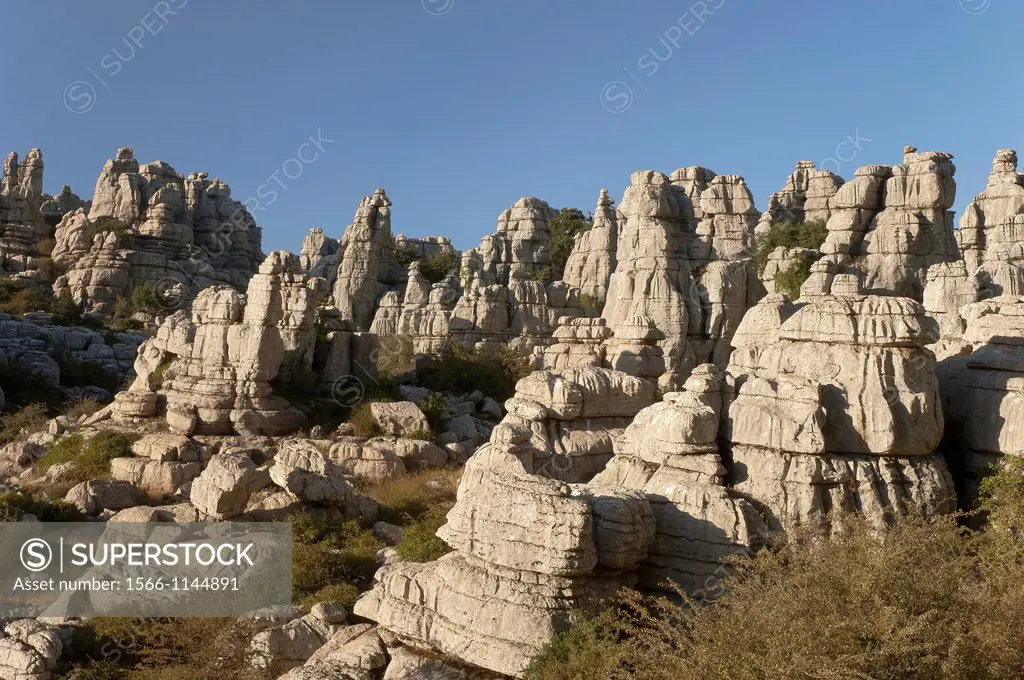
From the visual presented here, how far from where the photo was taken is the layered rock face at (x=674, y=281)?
22531 mm

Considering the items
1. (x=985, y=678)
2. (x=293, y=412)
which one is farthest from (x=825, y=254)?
(x=985, y=678)

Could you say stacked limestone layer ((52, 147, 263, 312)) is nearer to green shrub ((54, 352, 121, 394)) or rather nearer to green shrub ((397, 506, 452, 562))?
green shrub ((54, 352, 121, 394))

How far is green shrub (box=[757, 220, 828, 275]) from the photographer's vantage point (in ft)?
95.7

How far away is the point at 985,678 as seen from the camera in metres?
4.85

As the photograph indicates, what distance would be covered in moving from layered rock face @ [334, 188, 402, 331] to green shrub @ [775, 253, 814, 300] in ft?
59.9

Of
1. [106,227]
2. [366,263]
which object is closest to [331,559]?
[366,263]

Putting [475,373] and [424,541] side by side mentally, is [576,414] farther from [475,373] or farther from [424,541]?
[475,373]

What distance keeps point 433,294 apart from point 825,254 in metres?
14.4

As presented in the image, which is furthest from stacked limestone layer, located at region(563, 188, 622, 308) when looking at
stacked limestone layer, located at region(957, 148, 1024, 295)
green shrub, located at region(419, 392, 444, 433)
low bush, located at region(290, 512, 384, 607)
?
low bush, located at region(290, 512, 384, 607)

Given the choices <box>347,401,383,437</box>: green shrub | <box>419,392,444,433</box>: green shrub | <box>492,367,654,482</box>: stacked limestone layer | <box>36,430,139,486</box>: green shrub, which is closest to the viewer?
<box>492,367,654,482</box>: stacked limestone layer

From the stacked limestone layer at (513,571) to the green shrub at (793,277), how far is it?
19.1m

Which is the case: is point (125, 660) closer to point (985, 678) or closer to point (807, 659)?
point (807, 659)

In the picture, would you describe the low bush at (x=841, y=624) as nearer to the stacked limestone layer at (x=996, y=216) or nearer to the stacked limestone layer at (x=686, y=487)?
the stacked limestone layer at (x=686, y=487)

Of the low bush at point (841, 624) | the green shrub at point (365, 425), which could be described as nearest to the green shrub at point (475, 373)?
the green shrub at point (365, 425)
